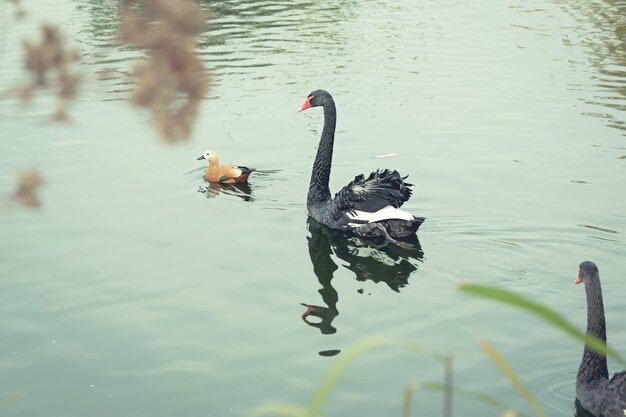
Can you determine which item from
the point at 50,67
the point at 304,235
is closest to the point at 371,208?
the point at 304,235

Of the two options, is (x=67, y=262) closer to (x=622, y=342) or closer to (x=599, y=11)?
(x=622, y=342)

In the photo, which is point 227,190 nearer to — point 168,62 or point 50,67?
point 50,67

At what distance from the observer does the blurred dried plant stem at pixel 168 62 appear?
283 cm

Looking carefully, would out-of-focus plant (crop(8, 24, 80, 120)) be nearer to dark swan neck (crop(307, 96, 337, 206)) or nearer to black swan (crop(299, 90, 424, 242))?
black swan (crop(299, 90, 424, 242))

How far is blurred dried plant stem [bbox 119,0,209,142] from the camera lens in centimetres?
283

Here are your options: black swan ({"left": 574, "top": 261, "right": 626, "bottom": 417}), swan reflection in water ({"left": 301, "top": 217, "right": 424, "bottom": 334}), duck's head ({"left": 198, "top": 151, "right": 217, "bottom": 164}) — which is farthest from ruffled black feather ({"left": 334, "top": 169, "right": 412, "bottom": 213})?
black swan ({"left": 574, "top": 261, "right": 626, "bottom": 417})

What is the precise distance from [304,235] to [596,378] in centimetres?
431

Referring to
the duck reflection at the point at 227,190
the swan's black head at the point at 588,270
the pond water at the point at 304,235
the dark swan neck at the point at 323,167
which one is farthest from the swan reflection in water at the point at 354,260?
the swan's black head at the point at 588,270

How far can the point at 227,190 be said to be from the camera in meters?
11.5

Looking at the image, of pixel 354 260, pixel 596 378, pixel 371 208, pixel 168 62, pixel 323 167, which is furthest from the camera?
pixel 323 167

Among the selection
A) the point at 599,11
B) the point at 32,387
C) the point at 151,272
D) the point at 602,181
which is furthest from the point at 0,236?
the point at 599,11

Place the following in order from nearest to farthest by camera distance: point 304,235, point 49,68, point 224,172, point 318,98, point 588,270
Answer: point 49,68, point 588,270, point 304,235, point 224,172, point 318,98

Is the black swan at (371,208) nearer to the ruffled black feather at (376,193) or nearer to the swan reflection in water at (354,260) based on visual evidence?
the ruffled black feather at (376,193)

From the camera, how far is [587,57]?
1703cm
